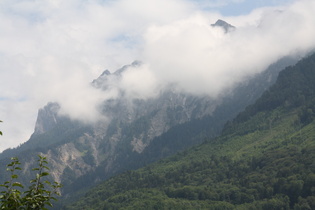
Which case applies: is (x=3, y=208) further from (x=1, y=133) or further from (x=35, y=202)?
(x=1, y=133)

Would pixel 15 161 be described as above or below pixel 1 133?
below

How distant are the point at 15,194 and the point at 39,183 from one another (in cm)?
272

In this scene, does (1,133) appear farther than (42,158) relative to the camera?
No

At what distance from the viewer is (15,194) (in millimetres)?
31562

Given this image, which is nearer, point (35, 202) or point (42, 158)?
point (35, 202)

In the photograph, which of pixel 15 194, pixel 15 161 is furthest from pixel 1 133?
pixel 15 194

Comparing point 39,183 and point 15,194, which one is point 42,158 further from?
point 15,194

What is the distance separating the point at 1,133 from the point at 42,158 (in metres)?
4.00

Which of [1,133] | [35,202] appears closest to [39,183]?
[35,202]

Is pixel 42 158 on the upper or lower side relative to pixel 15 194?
upper

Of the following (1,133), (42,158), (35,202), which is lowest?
(35,202)

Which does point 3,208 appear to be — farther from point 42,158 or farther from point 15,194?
point 42,158

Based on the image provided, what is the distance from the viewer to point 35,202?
32.4 metres

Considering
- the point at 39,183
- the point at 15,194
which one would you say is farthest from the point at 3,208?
the point at 39,183
